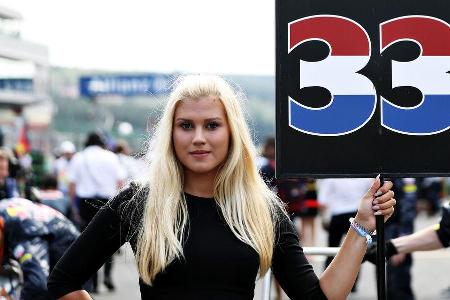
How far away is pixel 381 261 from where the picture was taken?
349cm

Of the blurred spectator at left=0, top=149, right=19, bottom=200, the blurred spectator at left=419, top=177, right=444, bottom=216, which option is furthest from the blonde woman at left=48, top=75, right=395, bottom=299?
the blurred spectator at left=419, top=177, right=444, bottom=216

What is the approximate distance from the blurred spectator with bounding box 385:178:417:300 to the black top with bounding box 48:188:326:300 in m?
5.60

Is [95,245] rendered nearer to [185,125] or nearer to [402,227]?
[185,125]

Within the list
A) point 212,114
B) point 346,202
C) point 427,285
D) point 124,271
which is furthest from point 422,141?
point 124,271

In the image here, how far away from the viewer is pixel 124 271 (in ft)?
43.0

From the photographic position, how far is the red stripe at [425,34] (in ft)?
11.6

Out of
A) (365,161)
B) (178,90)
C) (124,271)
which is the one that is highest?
(178,90)

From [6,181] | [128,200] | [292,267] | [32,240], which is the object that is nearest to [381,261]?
[292,267]

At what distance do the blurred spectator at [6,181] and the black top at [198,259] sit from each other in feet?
14.0

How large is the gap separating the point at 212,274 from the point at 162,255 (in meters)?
0.16

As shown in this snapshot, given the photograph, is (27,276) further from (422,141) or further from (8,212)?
(422,141)

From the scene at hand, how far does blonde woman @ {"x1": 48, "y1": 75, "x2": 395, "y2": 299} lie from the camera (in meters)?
3.07

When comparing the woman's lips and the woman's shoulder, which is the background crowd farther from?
the woman's lips

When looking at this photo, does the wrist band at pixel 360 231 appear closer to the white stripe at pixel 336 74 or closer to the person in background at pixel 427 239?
the white stripe at pixel 336 74
